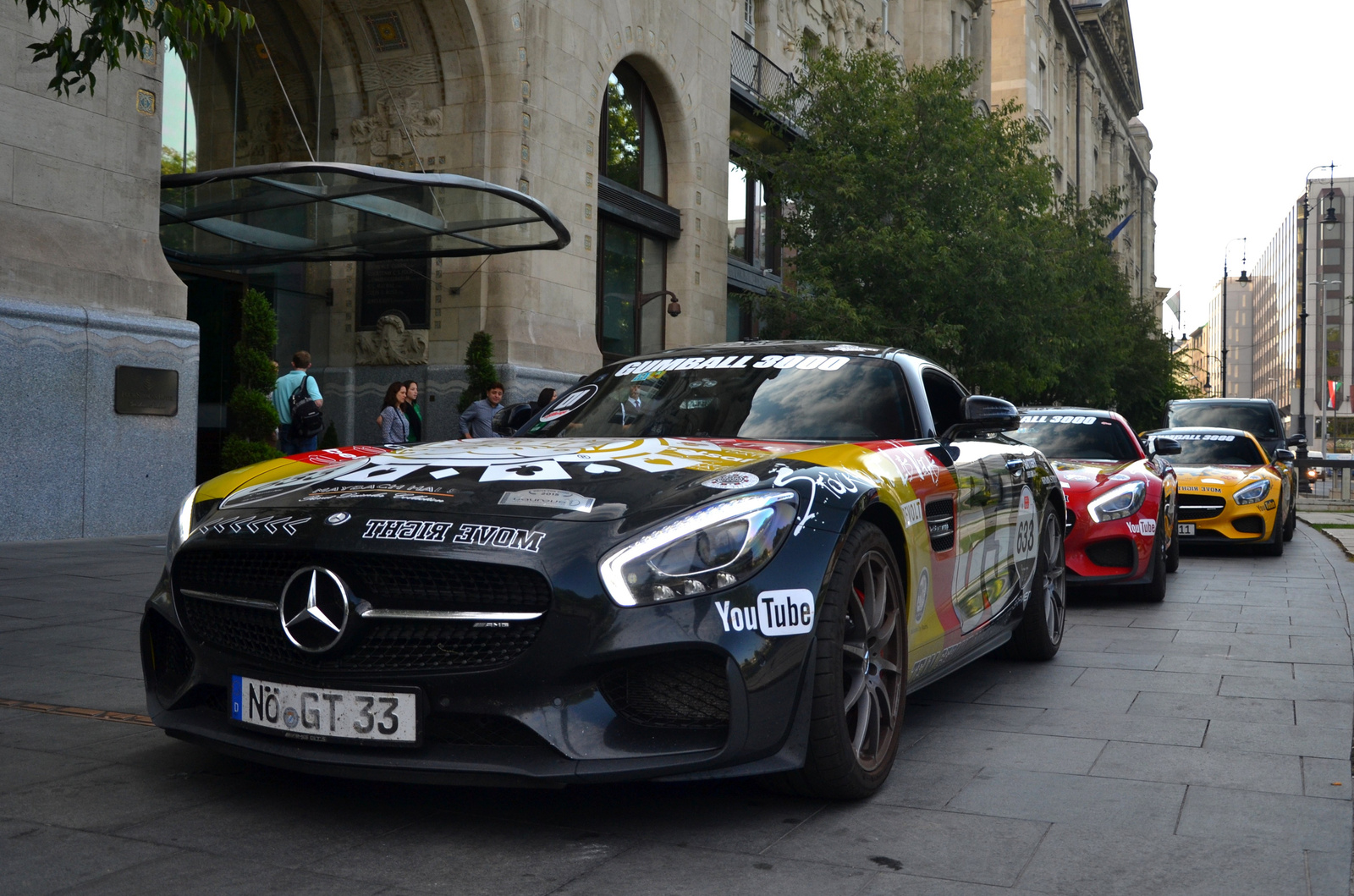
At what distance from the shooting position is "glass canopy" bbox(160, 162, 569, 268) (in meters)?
13.5

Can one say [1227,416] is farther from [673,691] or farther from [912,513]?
[673,691]

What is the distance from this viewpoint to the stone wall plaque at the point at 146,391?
11.7 metres

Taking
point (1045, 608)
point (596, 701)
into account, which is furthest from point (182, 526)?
point (1045, 608)

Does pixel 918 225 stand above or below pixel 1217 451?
above

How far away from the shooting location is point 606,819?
353cm

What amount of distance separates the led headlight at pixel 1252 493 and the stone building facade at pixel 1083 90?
27.6 metres

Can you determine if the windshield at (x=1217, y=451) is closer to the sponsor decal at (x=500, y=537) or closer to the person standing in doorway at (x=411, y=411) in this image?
the person standing in doorway at (x=411, y=411)

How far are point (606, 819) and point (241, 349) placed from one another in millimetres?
11065

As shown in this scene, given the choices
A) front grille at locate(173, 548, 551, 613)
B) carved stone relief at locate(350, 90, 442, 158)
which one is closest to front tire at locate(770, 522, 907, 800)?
front grille at locate(173, 548, 551, 613)

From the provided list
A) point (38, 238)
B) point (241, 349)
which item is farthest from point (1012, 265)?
point (38, 238)

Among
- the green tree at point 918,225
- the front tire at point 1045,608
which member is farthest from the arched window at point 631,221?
the front tire at point 1045,608

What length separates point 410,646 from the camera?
10.7ft

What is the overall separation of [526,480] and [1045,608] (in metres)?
3.58

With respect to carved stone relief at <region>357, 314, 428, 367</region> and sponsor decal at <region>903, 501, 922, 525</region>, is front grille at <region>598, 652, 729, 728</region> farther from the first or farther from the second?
carved stone relief at <region>357, 314, 428, 367</region>
